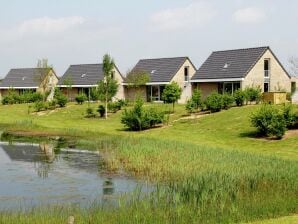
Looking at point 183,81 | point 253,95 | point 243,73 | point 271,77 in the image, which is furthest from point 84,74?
point 253,95

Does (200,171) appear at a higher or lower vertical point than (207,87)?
lower

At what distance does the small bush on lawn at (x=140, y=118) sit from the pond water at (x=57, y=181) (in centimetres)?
1034

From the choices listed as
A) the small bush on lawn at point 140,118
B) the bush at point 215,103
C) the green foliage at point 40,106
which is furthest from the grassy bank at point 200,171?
the green foliage at point 40,106

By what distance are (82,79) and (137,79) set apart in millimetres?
11152

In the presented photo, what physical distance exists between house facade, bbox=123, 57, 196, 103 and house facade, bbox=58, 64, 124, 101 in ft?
10.8

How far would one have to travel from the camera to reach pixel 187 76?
65750 mm

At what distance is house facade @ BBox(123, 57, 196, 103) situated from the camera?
207ft

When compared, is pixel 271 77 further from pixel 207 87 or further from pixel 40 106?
pixel 40 106

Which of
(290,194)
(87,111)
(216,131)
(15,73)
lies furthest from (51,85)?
(290,194)

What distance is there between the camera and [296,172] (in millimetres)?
17078

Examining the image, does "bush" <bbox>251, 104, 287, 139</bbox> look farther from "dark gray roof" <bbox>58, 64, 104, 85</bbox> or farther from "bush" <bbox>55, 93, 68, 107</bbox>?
"dark gray roof" <bbox>58, 64, 104, 85</bbox>

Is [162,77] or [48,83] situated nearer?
[162,77]

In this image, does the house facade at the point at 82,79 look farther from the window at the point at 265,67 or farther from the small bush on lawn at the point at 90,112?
the window at the point at 265,67

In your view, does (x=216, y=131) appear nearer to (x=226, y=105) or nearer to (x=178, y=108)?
(x=226, y=105)
